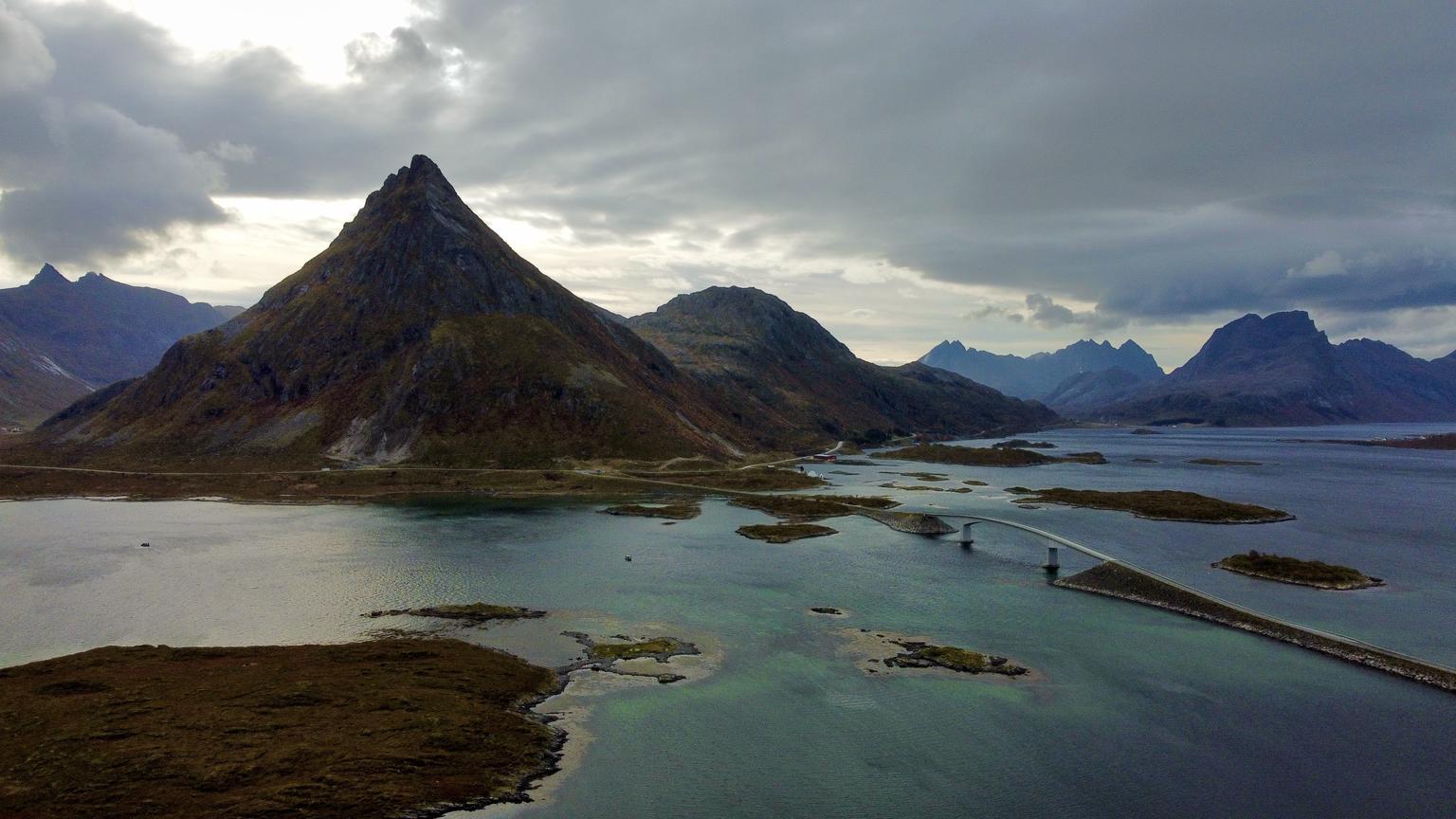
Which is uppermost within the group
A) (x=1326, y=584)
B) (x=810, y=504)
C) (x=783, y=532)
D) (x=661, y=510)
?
(x=810, y=504)

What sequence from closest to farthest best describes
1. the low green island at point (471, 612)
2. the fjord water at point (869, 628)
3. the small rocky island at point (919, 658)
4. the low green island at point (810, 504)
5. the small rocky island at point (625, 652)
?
1. the fjord water at point (869, 628)
2. the small rocky island at point (625, 652)
3. the small rocky island at point (919, 658)
4. the low green island at point (471, 612)
5. the low green island at point (810, 504)

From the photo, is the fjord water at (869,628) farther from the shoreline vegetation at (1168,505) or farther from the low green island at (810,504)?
the low green island at (810,504)

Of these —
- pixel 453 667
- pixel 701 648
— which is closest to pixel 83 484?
pixel 453 667

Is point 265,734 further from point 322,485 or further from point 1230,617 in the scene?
point 322,485

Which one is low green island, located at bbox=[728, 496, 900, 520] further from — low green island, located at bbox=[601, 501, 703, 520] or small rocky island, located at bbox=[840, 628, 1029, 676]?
small rocky island, located at bbox=[840, 628, 1029, 676]

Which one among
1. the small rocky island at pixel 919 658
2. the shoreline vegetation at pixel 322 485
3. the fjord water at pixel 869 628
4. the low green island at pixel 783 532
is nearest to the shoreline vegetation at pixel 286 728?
the fjord water at pixel 869 628

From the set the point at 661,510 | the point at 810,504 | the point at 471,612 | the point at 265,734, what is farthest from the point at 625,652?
the point at 810,504

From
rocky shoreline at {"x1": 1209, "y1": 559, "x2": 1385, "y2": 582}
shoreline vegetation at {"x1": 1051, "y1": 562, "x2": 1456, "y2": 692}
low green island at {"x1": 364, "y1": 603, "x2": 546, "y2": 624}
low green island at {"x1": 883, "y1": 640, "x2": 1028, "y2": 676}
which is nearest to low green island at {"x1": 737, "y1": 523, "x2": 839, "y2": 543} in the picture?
shoreline vegetation at {"x1": 1051, "y1": 562, "x2": 1456, "y2": 692}
